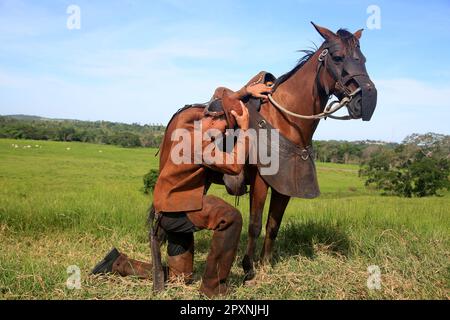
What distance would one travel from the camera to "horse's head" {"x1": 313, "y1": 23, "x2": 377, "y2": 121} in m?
3.73

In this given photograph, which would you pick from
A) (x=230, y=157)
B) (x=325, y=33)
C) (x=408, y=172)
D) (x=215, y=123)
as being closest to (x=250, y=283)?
(x=230, y=157)

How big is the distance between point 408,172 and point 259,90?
107ft

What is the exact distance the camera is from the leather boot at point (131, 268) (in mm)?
3998

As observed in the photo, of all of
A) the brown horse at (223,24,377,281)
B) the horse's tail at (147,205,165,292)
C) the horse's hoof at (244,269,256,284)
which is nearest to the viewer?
the horse's tail at (147,205,165,292)

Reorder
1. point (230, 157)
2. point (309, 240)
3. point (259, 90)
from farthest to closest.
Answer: point (309, 240), point (259, 90), point (230, 157)

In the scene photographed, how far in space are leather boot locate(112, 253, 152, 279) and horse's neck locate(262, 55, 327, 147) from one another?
1.87m

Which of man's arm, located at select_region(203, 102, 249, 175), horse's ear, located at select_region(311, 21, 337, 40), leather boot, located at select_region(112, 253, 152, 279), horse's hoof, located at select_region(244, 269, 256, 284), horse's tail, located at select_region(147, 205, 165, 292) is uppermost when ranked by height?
horse's ear, located at select_region(311, 21, 337, 40)

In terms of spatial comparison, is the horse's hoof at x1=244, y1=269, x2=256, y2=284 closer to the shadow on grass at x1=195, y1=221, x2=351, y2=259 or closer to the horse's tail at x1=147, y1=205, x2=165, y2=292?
the shadow on grass at x1=195, y1=221, x2=351, y2=259

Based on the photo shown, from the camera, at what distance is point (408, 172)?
110 ft

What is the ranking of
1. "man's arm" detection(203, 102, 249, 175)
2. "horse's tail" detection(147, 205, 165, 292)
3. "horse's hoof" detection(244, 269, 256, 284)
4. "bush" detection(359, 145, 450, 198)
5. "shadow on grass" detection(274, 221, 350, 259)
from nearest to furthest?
"man's arm" detection(203, 102, 249, 175) < "horse's tail" detection(147, 205, 165, 292) < "horse's hoof" detection(244, 269, 256, 284) < "shadow on grass" detection(274, 221, 350, 259) < "bush" detection(359, 145, 450, 198)

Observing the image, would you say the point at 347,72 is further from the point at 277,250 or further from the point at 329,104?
the point at 277,250

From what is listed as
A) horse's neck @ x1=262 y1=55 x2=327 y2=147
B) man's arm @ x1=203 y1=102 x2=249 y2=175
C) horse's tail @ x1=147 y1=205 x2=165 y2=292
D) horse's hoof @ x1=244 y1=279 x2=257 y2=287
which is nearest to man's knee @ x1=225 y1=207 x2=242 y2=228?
man's arm @ x1=203 y1=102 x2=249 y2=175

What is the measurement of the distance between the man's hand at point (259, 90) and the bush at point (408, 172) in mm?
29965
